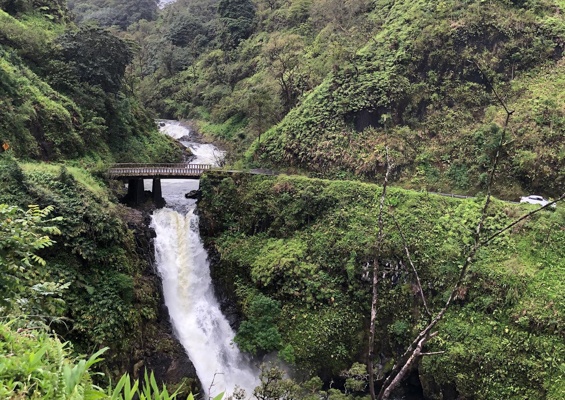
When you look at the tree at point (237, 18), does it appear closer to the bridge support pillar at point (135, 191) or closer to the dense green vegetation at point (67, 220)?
the dense green vegetation at point (67, 220)

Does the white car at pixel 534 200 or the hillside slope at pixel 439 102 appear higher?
the hillside slope at pixel 439 102

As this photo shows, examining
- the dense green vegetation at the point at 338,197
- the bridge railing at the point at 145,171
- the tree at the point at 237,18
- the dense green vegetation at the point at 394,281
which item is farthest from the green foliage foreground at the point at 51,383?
the tree at the point at 237,18

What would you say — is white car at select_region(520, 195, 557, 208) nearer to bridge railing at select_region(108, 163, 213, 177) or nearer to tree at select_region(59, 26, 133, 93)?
bridge railing at select_region(108, 163, 213, 177)

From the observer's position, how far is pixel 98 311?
15.0 m

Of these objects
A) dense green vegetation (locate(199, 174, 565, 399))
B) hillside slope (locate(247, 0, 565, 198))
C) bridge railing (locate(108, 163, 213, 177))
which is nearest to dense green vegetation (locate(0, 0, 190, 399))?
bridge railing (locate(108, 163, 213, 177))

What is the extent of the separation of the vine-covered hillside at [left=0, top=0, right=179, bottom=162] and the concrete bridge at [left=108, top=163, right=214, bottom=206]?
130 inches

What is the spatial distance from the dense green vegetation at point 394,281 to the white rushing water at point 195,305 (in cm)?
94

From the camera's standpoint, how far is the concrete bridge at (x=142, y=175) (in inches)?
934

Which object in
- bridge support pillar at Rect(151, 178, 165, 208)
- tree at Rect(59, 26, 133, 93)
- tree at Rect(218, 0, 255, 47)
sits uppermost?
tree at Rect(218, 0, 255, 47)

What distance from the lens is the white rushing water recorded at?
59.3 ft

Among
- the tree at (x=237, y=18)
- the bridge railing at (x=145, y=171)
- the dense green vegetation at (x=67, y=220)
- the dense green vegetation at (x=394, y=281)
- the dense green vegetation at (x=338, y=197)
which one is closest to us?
the dense green vegetation at (x=67, y=220)

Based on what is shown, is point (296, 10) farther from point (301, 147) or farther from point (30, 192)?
point (30, 192)

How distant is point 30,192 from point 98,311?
532 cm

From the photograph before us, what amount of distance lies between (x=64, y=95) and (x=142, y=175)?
8960 millimetres
